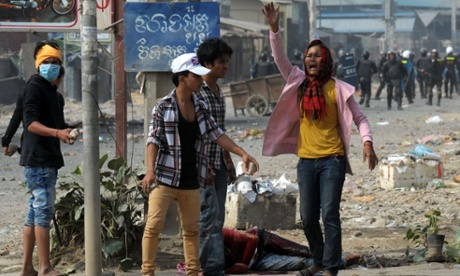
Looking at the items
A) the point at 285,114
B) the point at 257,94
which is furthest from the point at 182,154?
the point at 257,94

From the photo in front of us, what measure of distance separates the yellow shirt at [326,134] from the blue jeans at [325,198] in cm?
5

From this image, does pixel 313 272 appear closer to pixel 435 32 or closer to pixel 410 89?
pixel 410 89

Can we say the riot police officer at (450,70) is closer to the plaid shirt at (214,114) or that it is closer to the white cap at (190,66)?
the plaid shirt at (214,114)

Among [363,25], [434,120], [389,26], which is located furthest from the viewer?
[363,25]

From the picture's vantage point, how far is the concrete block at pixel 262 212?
8680 millimetres

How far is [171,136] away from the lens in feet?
19.9

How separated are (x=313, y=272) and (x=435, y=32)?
233ft

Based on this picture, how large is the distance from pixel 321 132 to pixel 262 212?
2.45 m

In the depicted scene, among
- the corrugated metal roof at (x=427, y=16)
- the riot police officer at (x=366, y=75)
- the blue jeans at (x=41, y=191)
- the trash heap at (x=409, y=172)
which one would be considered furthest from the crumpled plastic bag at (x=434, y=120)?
the corrugated metal roof at (x=427, y=16)

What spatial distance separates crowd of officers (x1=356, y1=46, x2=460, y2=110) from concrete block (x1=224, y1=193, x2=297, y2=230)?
2015 centimetres

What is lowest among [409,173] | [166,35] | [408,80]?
[409,173]

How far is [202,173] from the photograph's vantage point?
619cm

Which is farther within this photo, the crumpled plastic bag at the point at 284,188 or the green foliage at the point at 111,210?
the crumpled plastic bag at the point at 284,188

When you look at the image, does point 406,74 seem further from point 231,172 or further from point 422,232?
point 231,172
